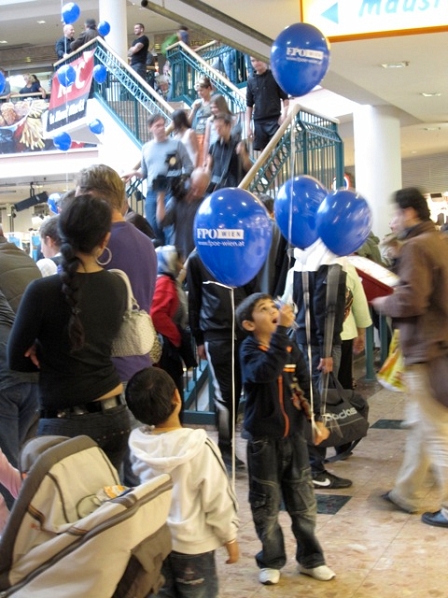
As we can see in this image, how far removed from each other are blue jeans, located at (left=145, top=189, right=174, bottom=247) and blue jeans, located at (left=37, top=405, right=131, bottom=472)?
447 cm

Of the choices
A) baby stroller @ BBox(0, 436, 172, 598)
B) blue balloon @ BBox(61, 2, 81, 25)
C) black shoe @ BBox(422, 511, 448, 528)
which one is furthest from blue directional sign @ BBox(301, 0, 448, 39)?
blue balloon @ BBox(61, 2, 81, 25)

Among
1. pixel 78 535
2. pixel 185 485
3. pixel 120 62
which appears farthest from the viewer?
pixel 120 62

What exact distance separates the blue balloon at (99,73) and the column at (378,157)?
160 inches

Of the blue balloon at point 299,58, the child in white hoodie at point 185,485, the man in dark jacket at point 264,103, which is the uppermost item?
the man in dark jacket at point 264,103

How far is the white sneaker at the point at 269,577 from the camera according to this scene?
3844 mm

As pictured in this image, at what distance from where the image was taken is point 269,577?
385cm

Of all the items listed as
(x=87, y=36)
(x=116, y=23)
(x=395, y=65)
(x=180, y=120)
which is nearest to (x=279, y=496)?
(x=180, y=120)

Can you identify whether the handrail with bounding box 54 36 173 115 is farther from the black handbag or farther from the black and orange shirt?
the black and orange shirt

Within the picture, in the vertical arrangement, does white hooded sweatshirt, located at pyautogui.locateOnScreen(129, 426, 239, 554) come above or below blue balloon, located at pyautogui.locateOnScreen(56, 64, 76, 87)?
below

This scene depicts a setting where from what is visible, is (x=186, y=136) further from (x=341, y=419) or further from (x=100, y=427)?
(x=100, y=427)

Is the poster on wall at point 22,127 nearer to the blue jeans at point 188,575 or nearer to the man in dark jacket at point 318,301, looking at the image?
the man in dark jacket at point 318,301

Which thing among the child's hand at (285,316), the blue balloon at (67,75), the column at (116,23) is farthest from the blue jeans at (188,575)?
the column at (116,23)

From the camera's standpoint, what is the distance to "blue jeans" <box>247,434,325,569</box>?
151 inches

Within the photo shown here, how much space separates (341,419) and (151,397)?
262 cm
